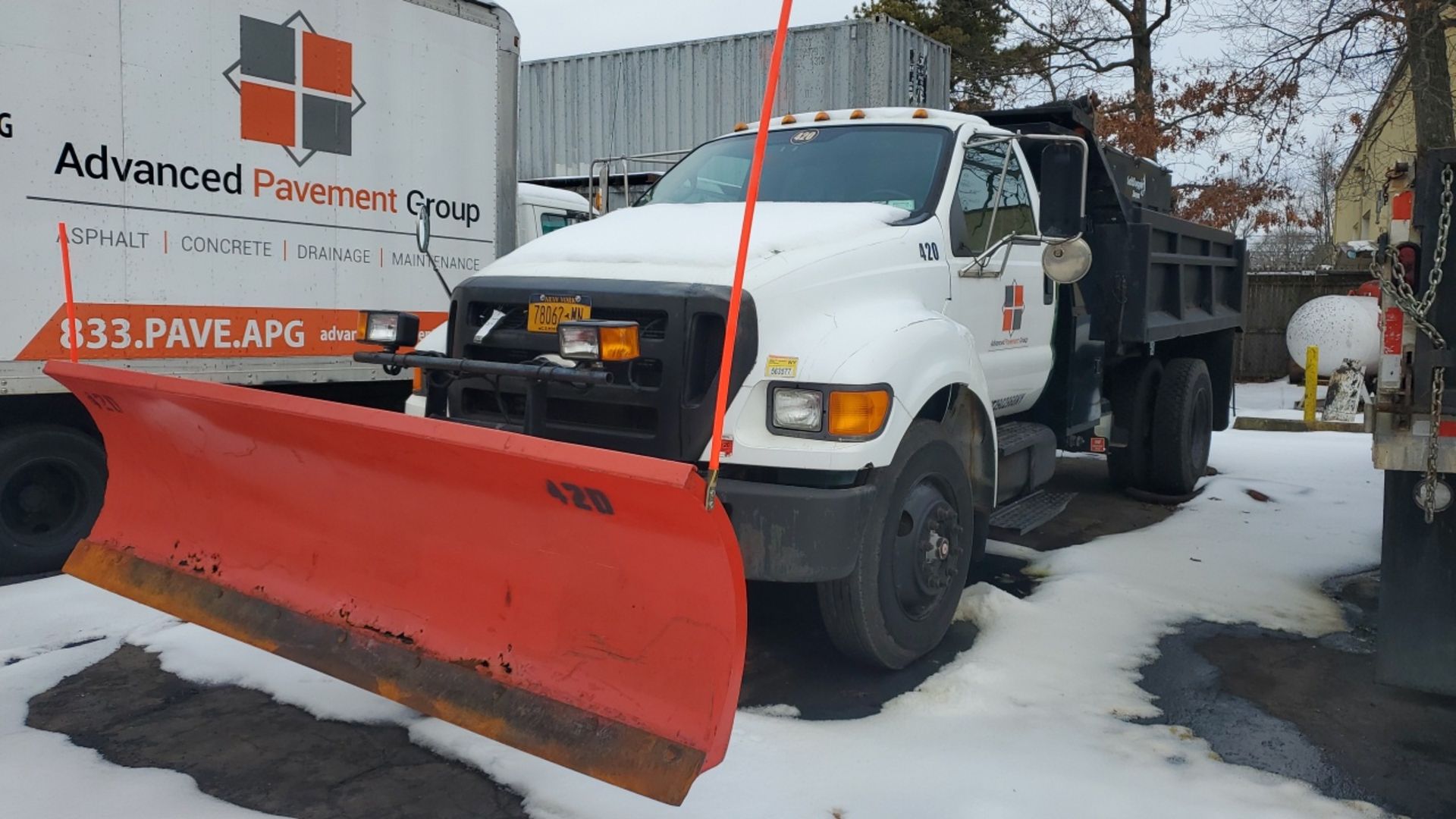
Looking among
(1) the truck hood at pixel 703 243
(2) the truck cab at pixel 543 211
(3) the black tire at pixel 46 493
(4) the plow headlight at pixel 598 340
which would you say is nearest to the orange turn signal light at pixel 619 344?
(4) the plow headlight at pixel 598 340

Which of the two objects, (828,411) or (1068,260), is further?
(1068,260)

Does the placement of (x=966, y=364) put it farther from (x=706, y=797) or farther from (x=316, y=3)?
(x=316, y=3)

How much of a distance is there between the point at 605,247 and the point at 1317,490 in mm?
6244

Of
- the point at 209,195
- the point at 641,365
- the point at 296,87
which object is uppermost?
the point at 296,87

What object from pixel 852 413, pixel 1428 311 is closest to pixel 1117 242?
pixel 1428 311

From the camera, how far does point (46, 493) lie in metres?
5.78

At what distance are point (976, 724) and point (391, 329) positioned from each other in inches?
105

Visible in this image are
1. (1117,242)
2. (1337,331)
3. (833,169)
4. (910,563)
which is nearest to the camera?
(910,563)

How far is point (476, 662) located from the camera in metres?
3.37

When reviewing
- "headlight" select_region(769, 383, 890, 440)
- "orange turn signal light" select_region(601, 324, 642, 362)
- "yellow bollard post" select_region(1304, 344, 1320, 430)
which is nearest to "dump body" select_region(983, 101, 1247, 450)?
"headlight" select_region(769, 383, 890, 440)

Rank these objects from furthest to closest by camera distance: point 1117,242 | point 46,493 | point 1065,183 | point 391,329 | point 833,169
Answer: point 1117,242, point 46,493, point 833,169, point 1065,183, point 391,329

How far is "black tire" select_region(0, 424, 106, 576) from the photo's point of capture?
18.3 feet

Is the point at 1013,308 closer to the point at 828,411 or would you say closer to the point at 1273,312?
the point at 828,411

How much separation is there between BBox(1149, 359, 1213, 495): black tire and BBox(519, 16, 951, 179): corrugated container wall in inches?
256
